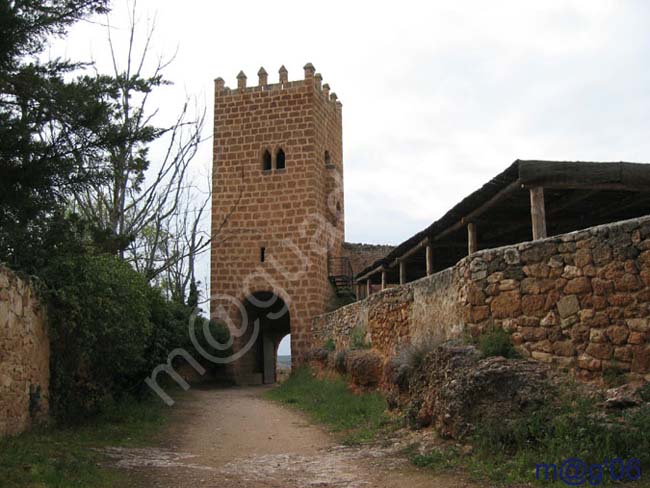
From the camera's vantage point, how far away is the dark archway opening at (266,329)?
22828 millimetres

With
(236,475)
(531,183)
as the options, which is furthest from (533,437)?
(531,183)

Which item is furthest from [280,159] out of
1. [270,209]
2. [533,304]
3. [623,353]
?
[623,353]

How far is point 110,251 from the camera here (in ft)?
31.2

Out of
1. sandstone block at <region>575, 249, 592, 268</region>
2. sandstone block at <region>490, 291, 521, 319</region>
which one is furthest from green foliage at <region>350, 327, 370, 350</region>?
sandstone block at <region>575, 249, 592, 268</region>

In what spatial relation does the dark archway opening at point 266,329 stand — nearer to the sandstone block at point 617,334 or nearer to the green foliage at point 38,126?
the green foliage at point 38,126

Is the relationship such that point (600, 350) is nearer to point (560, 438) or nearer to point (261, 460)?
point (560, 438)

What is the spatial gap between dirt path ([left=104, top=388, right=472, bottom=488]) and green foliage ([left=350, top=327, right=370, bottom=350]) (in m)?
2.68

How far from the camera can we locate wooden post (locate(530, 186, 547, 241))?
7.61m

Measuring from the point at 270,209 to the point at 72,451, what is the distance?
53.2ft

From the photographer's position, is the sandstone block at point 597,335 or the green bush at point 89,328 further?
the green bush at point 89,328

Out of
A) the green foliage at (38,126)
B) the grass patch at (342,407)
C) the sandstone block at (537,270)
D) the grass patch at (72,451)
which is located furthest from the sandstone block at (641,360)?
the green foliage at (38,126)

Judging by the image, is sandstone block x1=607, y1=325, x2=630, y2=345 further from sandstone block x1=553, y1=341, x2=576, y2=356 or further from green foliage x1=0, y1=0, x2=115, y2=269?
green foliage x1=0, y1=0, x2=115, y2=269

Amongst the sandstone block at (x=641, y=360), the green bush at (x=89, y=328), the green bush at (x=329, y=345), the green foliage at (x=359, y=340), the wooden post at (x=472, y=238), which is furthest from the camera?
the green bush at (x=329, y=345)

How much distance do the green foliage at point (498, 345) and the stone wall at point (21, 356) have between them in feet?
16.5
